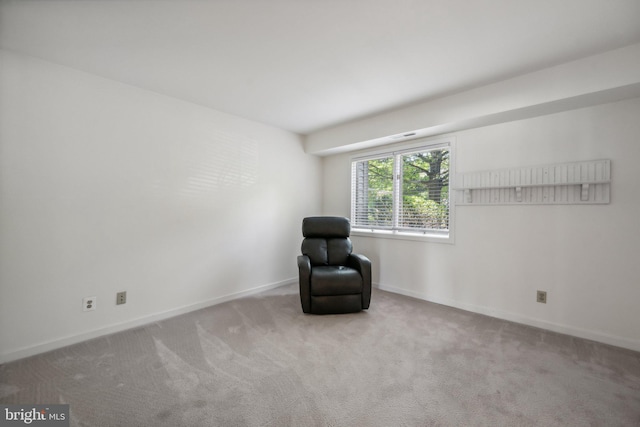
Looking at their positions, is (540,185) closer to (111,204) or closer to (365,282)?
(365,282)

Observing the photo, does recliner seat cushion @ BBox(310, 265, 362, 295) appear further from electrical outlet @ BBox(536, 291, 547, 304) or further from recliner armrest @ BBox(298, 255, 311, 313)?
electrical outlet @ BBox(536, 291, 547, 304)

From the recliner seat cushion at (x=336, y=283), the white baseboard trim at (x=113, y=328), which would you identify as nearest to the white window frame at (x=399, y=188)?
the recliner seat cushion at (x=336, y=283)

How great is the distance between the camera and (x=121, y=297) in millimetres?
2576

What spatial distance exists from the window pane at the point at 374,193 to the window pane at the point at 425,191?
0.22 metres

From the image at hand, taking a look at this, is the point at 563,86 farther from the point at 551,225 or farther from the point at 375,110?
the point at 375,110

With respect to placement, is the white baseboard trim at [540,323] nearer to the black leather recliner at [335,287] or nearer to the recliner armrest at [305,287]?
the black leather recliner at [335,287]

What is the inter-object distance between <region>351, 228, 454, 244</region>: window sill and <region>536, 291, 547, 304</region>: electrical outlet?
0.95 meters

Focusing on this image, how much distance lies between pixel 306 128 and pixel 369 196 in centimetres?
145

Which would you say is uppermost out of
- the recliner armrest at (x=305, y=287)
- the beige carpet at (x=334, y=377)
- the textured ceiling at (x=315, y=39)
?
the textured ceiling at (x=315, y=39)

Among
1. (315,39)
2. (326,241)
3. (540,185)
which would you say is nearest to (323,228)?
(326,241)

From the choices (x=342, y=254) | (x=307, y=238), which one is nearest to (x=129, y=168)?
(x=307, y=238)

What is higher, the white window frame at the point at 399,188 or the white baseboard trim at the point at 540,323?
the white window frame at the point at 399,188

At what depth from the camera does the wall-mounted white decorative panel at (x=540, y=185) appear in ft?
7.78

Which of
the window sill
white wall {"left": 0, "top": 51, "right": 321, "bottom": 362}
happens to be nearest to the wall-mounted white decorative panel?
the window sill
